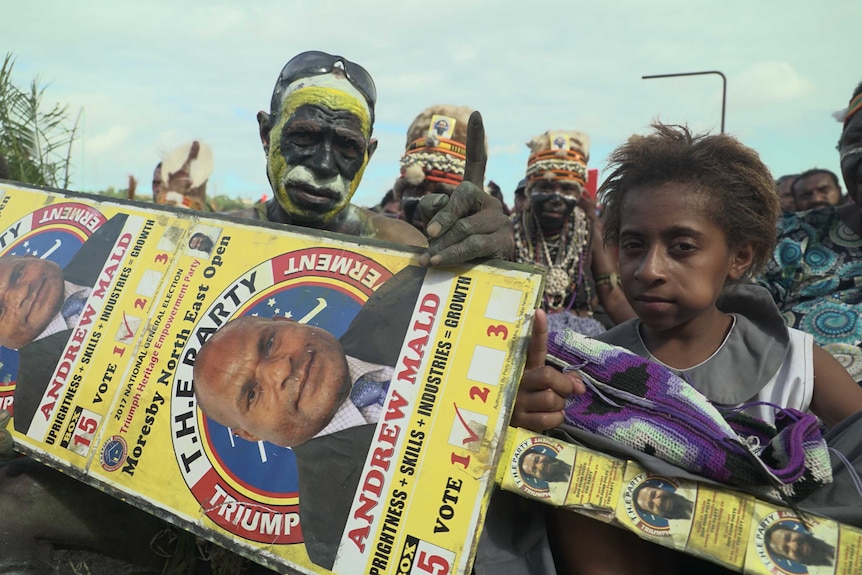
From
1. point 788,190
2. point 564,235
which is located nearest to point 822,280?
point 564,235

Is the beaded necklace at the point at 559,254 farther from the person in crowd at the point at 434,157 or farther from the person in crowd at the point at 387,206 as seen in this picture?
the person in crowd at the point at 387,206

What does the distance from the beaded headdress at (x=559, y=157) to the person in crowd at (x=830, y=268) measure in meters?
1.89

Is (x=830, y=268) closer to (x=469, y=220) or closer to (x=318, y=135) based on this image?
(x=469, y=220)

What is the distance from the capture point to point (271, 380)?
1.57m

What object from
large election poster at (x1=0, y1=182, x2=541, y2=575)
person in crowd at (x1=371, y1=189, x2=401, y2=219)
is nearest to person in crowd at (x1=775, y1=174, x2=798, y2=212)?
person in crowd at (x1=371, y1=189, x2=401, y2=219)

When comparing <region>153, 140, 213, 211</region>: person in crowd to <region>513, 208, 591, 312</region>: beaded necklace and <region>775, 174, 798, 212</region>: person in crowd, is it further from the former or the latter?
<region>775, 174, 798, 212</region>: person in crowd

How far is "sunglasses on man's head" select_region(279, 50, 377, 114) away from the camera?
224 centimetres

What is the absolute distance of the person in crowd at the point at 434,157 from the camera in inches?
152

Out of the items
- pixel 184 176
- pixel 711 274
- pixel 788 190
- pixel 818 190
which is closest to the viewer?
pixel 711 274

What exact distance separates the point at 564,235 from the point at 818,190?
9.79 feet

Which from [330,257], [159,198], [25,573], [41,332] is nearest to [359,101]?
[330,257]

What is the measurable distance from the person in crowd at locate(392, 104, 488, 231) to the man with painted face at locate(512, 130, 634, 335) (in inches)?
31.9

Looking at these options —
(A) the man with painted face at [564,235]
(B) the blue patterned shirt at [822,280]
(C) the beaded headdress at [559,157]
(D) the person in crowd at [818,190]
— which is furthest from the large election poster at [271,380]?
(D) the person in crowd at [818,190]

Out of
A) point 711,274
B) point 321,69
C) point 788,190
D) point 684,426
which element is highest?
point 788,190
